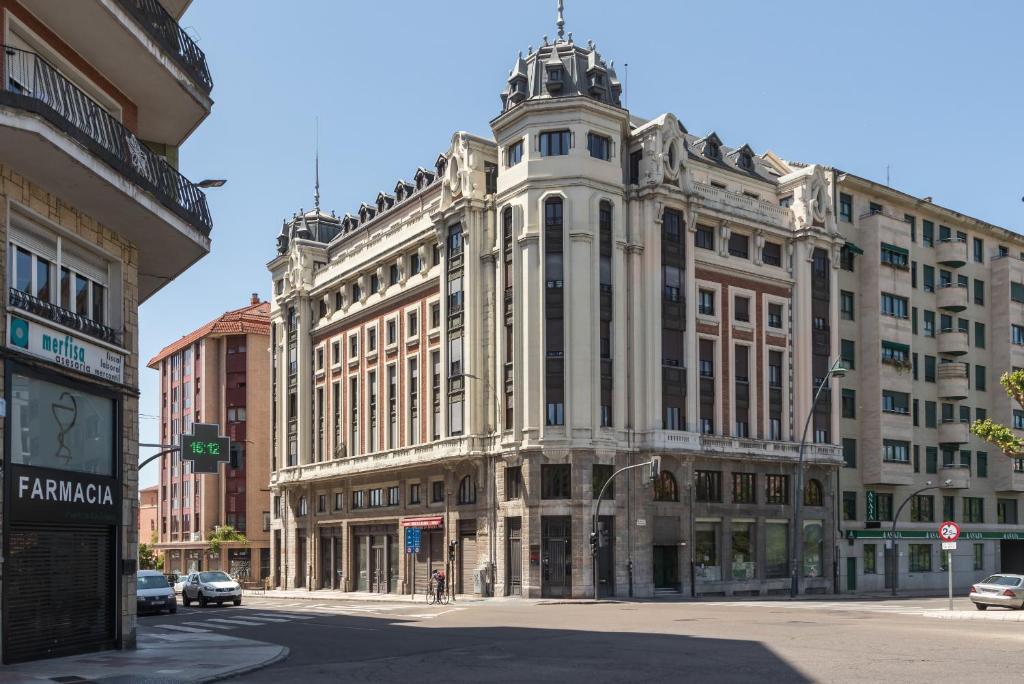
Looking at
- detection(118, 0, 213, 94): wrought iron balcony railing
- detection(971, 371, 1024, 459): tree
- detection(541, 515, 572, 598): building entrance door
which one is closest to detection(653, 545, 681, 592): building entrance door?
detection(541, 515, 572, 598): building entrance door

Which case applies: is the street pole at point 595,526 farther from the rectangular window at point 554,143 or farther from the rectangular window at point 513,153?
the rectangular window at point 513,153

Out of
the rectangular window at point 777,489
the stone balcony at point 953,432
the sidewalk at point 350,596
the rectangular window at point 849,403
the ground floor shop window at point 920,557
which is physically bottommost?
the sidewalk at point 350,596

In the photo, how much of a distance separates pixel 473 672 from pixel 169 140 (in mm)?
13255

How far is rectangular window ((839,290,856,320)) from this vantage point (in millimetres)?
62972

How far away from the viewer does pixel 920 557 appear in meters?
64.6

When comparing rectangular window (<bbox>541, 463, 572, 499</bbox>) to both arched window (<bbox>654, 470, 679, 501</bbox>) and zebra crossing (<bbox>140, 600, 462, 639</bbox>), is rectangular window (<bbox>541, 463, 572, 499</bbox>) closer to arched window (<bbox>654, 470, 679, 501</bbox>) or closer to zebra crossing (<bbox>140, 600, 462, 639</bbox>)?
arched window (<bbox>654, 470, 679, 501</bbox>)

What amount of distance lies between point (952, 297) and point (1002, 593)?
34.1m

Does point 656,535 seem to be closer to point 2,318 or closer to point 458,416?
point 458,416

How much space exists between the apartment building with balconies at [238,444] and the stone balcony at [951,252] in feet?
169

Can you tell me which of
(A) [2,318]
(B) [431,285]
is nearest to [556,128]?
(B) [431,285]

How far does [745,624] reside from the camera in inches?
1123

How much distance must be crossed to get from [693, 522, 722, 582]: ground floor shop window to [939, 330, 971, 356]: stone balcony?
841 inches

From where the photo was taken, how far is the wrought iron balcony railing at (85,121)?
56.7ft

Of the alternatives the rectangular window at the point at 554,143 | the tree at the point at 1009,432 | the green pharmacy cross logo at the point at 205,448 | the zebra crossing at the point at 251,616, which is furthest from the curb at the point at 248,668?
the rectangular window at the point at 554,143
